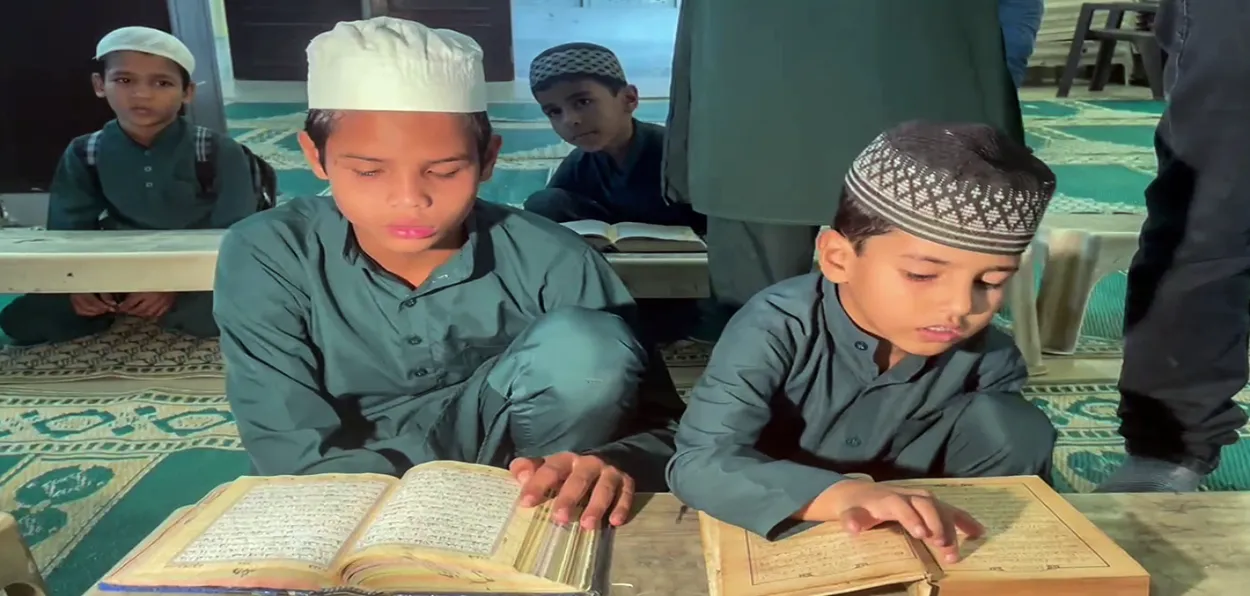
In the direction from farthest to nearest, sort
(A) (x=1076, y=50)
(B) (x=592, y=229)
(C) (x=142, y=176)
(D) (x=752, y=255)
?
1. (A) (x=1076, y=50)
2. (C) (x=142, y=176)
3. (B) (x=592, y=229)
4. (D) (x=752, y=255)

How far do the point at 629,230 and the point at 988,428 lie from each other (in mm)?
939

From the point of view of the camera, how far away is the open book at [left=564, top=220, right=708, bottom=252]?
1687 millimetres

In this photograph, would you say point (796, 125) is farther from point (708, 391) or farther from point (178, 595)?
point (178, 595)

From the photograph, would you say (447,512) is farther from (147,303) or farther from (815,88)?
(147,303)

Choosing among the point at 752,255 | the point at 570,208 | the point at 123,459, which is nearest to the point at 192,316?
the point at 123,459

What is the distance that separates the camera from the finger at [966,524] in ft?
2.28

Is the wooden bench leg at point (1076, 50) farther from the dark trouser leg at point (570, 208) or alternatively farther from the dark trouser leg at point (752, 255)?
the dark trouser leg at point (752, 255)

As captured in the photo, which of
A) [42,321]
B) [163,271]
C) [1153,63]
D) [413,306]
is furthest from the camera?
[1153,63]

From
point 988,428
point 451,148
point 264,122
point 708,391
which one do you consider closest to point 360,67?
point 451,148

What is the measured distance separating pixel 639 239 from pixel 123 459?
2.86 feet

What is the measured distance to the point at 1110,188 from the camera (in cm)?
303

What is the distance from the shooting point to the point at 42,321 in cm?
187

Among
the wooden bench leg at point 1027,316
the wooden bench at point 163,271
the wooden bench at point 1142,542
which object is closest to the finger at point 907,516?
the wooden bench at point 1142,542

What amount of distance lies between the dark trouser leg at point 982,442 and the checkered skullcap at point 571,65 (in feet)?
3.77
